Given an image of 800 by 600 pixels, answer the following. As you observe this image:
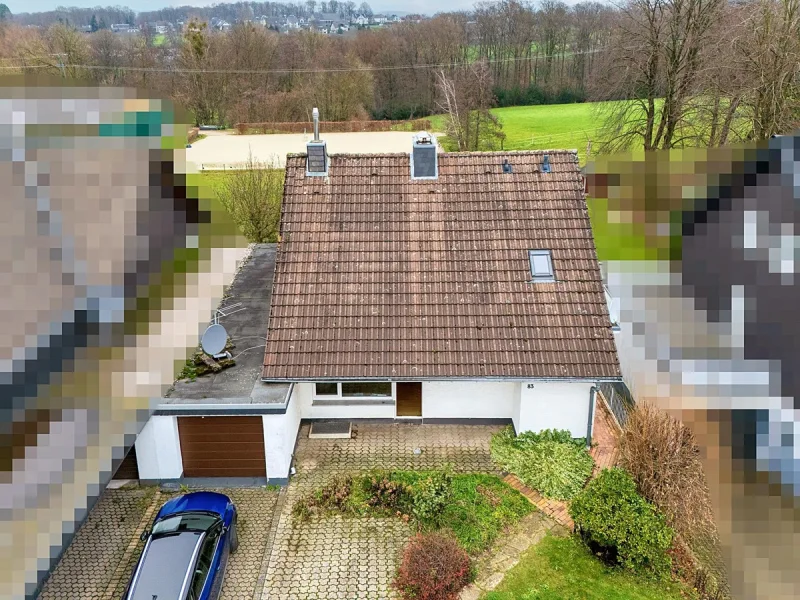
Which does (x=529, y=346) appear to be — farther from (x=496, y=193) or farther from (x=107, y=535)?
(x=107, y=535)

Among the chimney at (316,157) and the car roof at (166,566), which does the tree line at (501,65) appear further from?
the car roof at (166,566)

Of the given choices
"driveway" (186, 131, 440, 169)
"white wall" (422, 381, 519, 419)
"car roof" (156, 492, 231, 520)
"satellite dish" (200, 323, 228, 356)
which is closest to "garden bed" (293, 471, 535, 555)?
"car roof" (156, 492, 231, 520)

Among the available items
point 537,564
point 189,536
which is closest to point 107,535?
point 189,536

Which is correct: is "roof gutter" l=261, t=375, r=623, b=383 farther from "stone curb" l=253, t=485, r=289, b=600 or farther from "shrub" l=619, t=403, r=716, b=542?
"stone curb" l=253, t=485, r=289, b=600

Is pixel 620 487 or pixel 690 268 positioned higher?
pixel 690 268

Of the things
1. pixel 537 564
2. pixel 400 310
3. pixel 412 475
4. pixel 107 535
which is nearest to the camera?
pixel 537 564

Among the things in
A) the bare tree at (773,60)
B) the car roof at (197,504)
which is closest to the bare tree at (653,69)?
the bare tree at (773,60)

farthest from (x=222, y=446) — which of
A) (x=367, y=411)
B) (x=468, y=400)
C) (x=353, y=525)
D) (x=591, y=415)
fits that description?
(x=591, y=415)
